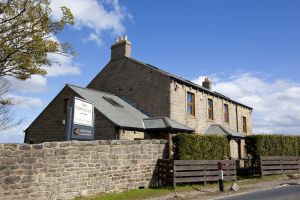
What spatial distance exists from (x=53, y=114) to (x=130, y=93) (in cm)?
687

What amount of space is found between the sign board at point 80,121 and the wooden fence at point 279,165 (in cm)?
1199

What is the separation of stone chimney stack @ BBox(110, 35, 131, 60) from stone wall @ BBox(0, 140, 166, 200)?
537 inches

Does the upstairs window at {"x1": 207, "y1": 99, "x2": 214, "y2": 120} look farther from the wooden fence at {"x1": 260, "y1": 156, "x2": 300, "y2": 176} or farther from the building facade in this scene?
the wooden fence at {"x1": 260, "y1": 156, "x2": 300, "y2": 176}

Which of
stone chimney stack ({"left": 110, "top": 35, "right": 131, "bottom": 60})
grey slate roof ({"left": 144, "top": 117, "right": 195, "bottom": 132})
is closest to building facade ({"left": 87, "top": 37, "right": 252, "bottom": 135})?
stone chimney stack ({"left": 110, "top": 35, "right": 131, "bottom": 60})

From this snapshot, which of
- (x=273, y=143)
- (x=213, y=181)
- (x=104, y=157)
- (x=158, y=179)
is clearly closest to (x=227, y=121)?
(x=273, y=143)

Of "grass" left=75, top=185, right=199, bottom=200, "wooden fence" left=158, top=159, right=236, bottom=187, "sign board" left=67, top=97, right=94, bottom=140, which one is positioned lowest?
"grass" left=75, top=185, right=199, bottom=200

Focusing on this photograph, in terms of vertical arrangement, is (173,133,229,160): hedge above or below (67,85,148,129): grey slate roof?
below

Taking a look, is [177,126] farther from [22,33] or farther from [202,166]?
[22,33]

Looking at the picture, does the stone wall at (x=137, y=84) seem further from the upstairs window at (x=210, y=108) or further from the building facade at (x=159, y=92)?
the upstairs window at (x=210, y=108)

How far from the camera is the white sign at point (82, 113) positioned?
555 inches

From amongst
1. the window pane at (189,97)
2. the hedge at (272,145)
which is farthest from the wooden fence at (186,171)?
the window pane at (189,97)

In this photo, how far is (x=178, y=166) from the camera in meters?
16.5

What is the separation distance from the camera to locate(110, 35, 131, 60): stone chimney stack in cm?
2920

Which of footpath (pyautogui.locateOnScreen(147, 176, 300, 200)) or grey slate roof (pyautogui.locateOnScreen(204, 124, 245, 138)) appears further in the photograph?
grey slate roof (pyautogui.locateOnScreen(204, 124, 245, 138))
